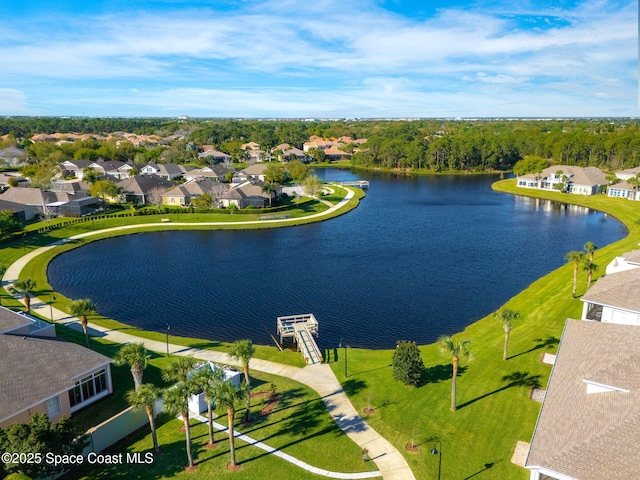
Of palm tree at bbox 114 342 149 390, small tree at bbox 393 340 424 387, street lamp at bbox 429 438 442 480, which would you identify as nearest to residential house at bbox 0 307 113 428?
palm tree at bbox 114 342 149 390

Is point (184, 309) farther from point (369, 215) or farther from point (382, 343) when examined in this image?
point (369, 215)

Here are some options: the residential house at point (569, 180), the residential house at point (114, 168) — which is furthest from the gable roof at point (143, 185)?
the residential house at point (569, 180)

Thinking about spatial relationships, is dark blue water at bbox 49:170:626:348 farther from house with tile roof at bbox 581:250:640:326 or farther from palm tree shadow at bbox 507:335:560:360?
house with tile roof at bbox 581:250:640:326

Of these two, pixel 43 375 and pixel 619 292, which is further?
pixel 619 292

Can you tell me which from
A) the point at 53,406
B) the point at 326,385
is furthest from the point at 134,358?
the point at 326,385

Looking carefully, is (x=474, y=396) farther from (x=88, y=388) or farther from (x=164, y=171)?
(x=164, y=171)

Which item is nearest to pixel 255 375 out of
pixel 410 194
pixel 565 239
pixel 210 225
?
pixel 210 225

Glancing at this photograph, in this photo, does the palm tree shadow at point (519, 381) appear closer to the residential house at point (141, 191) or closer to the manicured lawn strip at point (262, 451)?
the manicured lawn strip at point (262, 451)
